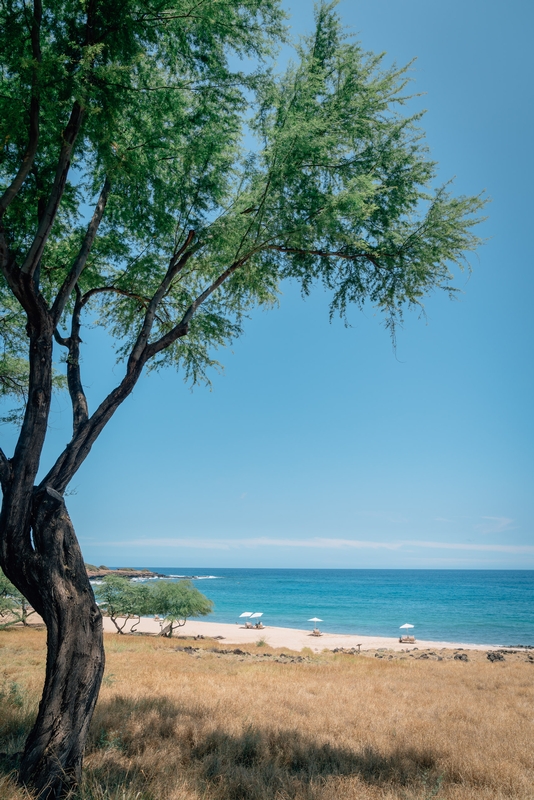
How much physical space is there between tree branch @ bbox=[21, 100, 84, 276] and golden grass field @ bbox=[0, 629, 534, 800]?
5.11 meters

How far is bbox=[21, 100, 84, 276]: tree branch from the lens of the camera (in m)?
5.64

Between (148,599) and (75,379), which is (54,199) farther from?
(148,599)

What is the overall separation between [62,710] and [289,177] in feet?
23.1

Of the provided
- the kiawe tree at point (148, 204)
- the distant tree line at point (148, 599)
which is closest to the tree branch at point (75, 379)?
the kiawe tree at point (148, 204)

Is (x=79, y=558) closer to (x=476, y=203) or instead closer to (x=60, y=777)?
(x=60, y=777)

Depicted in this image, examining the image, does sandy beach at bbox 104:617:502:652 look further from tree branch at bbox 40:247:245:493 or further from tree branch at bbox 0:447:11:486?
tree branch at bbox 0:447:11:486

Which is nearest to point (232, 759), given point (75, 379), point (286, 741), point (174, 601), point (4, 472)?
point (286, 741)

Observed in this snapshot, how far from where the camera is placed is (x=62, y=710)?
4641 mm

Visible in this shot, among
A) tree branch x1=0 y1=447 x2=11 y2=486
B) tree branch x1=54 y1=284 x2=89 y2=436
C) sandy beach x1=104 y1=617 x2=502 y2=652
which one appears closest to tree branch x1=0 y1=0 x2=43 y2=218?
tree branch x1=54 y1=284 x2=89 y2=436

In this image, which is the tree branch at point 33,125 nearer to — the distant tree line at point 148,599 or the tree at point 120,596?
the distant tree line at point 148,599

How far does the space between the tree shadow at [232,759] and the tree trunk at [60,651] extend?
1.85 ft

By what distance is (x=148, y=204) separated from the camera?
25.2ft

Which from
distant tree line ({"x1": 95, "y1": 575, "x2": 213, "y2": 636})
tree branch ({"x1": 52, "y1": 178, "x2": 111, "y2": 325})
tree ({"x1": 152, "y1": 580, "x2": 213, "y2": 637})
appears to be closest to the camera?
tree branch ({"x1": 52, "y1": 178, "x2": 111, "y2": 325})

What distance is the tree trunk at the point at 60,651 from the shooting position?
176 inches
